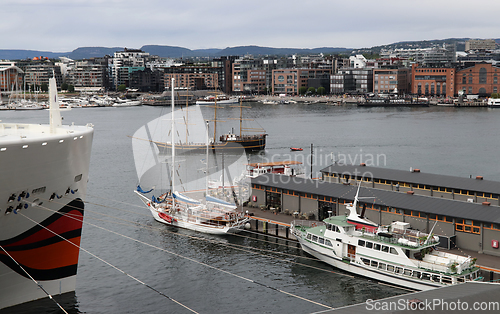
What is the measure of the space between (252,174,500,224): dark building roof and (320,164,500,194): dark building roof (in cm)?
269

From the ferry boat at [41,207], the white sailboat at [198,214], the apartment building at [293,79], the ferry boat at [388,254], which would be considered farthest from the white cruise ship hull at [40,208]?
the apartment building at [293,79]

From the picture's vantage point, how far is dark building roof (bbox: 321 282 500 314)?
843 cm

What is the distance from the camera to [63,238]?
1143 centimetres

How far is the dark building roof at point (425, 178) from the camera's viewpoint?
21.4 m

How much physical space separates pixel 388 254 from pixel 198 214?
8898 millimetres

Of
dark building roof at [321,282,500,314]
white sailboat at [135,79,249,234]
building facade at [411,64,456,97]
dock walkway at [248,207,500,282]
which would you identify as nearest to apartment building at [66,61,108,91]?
building facade at [411,64,456,97]

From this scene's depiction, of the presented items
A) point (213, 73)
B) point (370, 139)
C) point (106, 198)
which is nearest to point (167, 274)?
point (106, 198)

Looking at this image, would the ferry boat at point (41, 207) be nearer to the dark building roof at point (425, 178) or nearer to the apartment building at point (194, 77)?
the dark building roof at point (425, 178)

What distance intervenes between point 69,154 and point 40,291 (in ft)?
9.84

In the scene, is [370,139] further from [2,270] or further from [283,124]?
[2,270]

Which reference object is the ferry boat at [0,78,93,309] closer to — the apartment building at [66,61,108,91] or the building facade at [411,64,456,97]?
the building facade at [411,64,456,97]

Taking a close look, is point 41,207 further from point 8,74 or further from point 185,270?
point 8,74

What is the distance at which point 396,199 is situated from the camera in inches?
781

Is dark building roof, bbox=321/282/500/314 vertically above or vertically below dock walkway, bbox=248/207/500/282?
above
